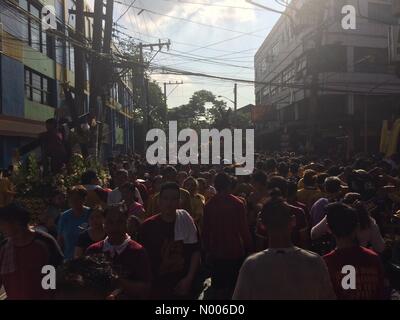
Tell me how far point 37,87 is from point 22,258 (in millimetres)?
20544

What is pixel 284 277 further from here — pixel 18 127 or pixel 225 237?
pixel 18 127

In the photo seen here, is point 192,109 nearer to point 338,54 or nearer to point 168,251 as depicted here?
point 338,54

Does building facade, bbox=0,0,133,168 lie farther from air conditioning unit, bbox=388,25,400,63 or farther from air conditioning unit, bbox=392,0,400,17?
air conditioning unit, bbox=392,0,400,17

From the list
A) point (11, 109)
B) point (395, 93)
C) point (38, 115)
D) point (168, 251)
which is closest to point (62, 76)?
point (38, 115)

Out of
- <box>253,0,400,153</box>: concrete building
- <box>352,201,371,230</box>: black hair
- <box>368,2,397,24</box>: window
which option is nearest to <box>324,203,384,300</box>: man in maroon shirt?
<box>352,201,371,230</box>: black hair

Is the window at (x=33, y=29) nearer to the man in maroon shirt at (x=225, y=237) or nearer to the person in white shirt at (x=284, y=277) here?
the man in maroon shirt at (x=225, y=237)

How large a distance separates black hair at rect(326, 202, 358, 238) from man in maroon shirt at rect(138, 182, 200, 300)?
4.85 feet

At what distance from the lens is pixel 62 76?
27.1 meters

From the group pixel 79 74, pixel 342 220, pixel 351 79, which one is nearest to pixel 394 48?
pixel 79 74

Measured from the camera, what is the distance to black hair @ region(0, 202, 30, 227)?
3.92m

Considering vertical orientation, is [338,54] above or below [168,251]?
above

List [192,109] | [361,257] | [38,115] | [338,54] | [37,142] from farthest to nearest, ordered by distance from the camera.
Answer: [192,109] → [338,54] → [38,115] → [37,142] → [361,257]

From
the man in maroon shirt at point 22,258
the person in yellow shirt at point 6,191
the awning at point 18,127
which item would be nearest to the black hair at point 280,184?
the man in maroon shirt at point 22,258

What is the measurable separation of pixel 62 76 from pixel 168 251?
24.5 metres
